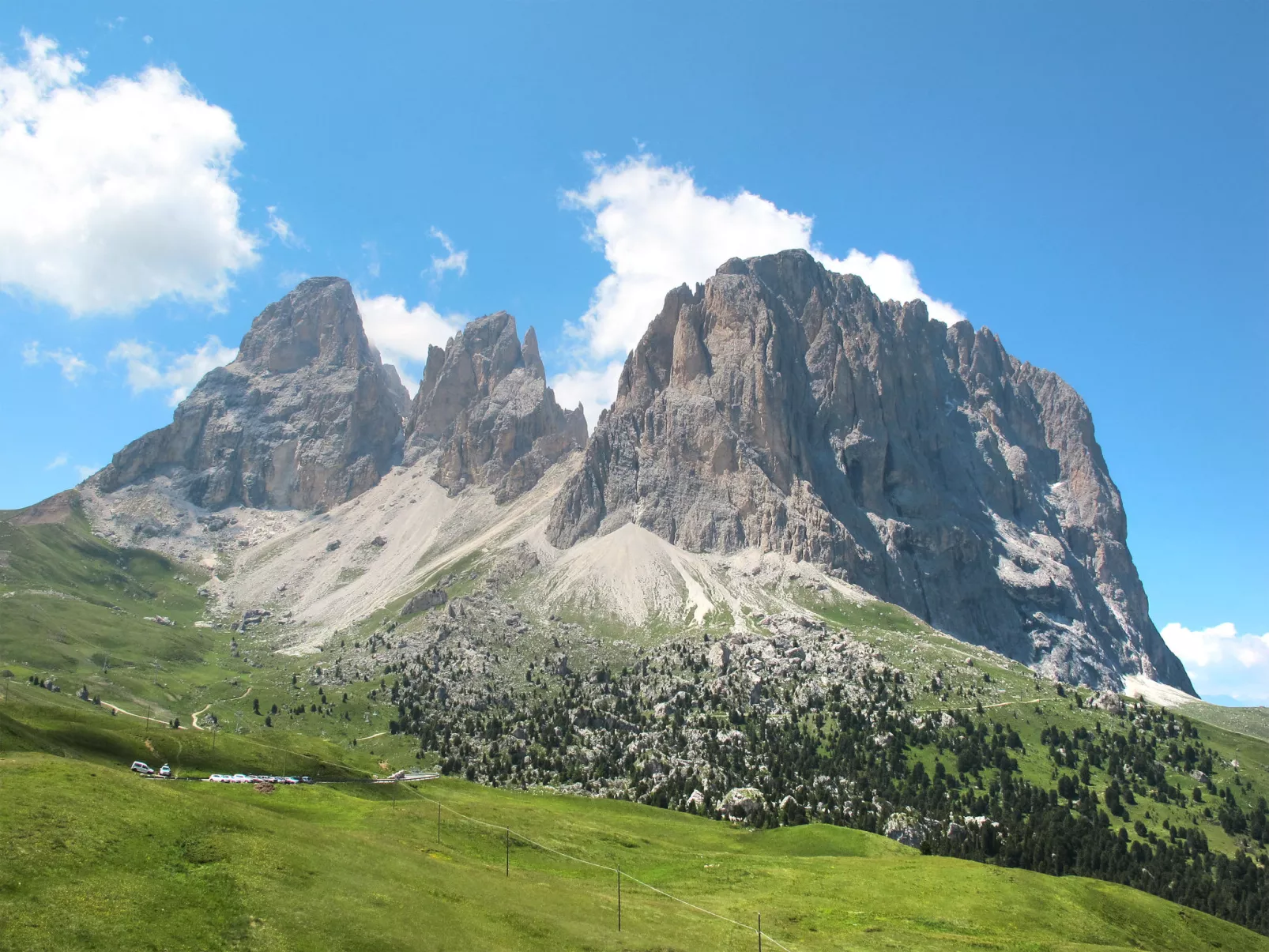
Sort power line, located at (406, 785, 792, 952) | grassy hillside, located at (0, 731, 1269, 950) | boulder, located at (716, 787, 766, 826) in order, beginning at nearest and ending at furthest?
grassy hillside, located at (0, 731, 1269, 950), power line, located at (406, 785, 792, 952), boulder, located at (716, 787, 766, 826)

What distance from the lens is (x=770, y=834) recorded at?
12431 cm

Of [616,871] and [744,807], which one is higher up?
[616,871]

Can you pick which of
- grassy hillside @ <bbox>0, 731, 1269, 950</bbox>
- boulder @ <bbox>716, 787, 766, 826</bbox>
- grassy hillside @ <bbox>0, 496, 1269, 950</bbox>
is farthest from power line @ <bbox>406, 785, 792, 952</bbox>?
boulder @ <bbox>716, 787, 766, 826</bbox>

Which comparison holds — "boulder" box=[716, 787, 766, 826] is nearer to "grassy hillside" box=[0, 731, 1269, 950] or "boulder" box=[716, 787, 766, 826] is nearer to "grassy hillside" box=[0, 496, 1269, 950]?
"grassy hillside" box=[0, 496, 1269, 950]

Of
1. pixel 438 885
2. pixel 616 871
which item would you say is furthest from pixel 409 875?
pixel 616 871

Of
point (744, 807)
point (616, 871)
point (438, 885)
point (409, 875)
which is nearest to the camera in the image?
point (438, 885)

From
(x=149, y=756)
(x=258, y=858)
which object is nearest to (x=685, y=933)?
(x=258, y=858)

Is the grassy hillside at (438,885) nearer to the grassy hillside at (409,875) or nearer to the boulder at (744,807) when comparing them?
the grassy hillside at (409,875)

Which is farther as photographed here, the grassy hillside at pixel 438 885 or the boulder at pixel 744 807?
the boulder at pixel 744 807

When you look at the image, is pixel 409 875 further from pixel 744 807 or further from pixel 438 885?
pixel 744 807

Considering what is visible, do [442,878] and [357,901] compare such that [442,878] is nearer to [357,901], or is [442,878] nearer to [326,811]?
[357,901]

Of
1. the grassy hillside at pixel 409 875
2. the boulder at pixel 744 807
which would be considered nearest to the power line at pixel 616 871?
the grassy hillside at pixel 409 875

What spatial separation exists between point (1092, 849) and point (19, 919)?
156511 millimetres

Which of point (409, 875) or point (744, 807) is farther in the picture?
point (744, 807)
